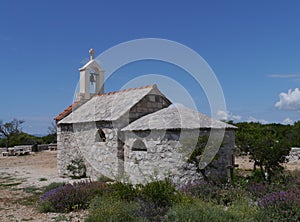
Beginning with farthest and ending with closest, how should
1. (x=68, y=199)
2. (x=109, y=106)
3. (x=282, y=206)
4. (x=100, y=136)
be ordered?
(x=109, y=106)
(x=100, y=136)
(x=68, y=199)
(x=282, y=206)

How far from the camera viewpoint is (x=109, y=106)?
1361 cm

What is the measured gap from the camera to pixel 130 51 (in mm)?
12609

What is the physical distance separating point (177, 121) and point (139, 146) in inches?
71.1

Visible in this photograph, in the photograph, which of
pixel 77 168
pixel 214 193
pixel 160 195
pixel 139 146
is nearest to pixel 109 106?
pixel 139 146

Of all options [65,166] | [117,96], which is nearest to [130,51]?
[117,96]

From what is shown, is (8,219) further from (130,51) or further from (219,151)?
(130,51)

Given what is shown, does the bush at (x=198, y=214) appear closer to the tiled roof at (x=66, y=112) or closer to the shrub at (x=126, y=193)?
the shrub at (x=126, y=193)

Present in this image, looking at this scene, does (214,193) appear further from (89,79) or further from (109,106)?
(89,79)

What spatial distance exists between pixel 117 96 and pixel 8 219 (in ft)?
26.4

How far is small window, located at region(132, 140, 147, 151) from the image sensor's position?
438 inches

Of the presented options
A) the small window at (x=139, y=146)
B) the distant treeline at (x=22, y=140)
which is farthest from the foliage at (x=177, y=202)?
the distant treeline at (x=22, y=140)

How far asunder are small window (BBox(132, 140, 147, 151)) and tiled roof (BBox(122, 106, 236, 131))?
539 mm

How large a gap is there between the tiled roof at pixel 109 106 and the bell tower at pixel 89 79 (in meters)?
0.64

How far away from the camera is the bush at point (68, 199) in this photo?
7567mm
